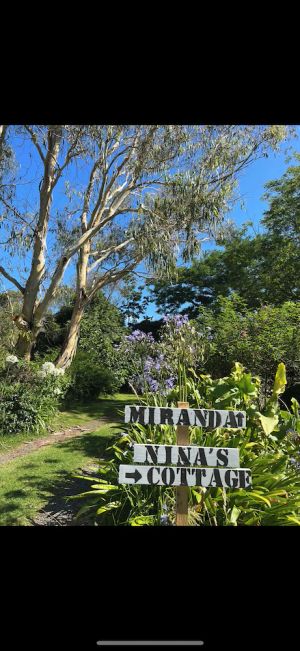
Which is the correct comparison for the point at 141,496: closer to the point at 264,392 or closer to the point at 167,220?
the point at 264,392

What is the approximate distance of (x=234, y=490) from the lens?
1.83 metres

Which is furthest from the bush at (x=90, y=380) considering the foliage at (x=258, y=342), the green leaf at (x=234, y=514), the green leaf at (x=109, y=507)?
the green leaf at (x=234, y=514)

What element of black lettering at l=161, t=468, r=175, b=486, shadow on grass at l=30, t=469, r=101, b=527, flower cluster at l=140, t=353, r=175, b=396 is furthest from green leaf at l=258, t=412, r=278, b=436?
shadow on grass at l=30, t=469, r=101, b=527

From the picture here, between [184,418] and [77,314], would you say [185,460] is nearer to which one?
[184,418]

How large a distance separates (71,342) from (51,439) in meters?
1.91

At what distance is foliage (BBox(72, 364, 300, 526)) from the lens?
5.67 ft

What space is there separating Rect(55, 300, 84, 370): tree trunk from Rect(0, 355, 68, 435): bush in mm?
Answer: 735

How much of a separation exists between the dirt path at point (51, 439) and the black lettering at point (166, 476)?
6.49 feet

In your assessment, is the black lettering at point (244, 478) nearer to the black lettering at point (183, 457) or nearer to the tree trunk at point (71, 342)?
the black lettering at point (183, 457)

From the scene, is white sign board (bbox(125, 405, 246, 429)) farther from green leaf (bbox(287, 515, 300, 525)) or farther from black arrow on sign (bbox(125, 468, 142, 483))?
green leaf (bbox(287, 515, 300, 525))

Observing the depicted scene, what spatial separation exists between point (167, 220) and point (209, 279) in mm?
1810

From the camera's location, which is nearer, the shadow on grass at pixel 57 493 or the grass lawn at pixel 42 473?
the shadow on grass at pixel 57 493

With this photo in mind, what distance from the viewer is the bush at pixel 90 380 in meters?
5.30
